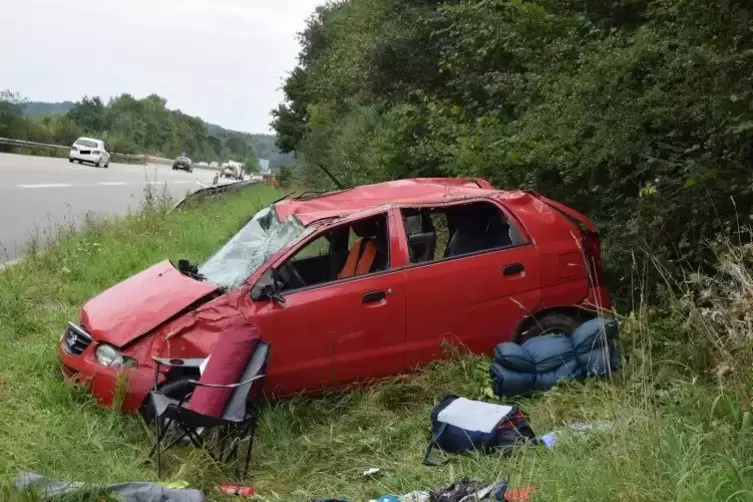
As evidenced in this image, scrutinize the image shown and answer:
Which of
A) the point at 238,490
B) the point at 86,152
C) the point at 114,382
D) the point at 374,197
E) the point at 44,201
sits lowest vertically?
the point at 238,490

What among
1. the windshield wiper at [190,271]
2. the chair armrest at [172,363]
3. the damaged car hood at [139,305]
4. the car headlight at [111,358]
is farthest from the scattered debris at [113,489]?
the windshield wiper at [190,271]

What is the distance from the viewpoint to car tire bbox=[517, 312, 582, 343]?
230 inches

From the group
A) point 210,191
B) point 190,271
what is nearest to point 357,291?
point 190,271

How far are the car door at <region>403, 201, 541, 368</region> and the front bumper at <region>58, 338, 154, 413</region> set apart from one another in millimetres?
1930

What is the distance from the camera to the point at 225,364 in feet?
14.7

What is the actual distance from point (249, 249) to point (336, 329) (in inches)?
43.0

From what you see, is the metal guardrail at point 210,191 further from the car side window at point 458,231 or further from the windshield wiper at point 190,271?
the car side window at point 458,231

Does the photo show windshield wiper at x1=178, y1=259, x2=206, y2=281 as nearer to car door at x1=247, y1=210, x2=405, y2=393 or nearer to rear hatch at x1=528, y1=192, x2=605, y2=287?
car door at x1=247, y1=210, x2=405, y2=393

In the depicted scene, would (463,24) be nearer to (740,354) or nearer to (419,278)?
(419,278)

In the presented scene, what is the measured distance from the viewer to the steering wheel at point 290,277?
5359 mm

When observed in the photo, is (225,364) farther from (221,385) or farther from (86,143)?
(86,143)

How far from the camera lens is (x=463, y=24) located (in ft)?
41.3

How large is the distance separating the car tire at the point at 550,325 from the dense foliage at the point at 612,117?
87 centimetres

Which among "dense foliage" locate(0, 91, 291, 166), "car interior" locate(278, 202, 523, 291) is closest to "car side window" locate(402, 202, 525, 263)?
"car interior" locate(278, 202, 523, 291)
